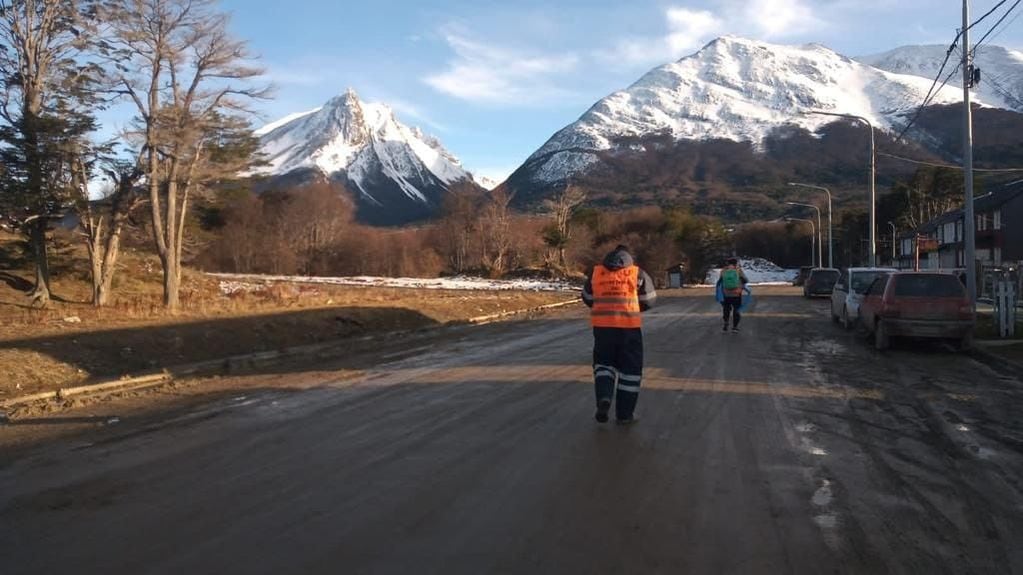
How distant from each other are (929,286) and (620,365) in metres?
9.67

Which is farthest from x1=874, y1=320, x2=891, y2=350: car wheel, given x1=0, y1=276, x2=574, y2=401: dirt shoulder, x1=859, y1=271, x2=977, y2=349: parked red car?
x1=0, y1=276, x2=574, y2=401: dirt shoulder

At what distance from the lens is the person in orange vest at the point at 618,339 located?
A: 807 cm

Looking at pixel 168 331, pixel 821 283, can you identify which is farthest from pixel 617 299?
pixel 821 283

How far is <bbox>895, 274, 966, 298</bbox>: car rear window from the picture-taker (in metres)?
14.8

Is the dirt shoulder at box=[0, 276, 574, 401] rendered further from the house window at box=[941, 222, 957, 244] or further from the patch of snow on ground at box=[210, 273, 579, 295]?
the house window at box=[941, 222, 957, 244]

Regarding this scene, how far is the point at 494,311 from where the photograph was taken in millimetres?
28281

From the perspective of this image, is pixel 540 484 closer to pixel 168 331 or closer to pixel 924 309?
pixel 924 309

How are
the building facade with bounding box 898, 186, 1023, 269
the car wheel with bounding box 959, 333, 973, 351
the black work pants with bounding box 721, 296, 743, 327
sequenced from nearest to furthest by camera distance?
the car wheel with bounding box 959, 333, 973, 351 < the black work pants with bounding box 721, 296, 743, 327 < the building facade with bounding box 898, 186, 1023, 269

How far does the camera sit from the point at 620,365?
26.6 feet

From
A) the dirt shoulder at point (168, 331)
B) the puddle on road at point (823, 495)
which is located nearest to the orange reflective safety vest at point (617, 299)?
the puddle on road at point (823, 495)

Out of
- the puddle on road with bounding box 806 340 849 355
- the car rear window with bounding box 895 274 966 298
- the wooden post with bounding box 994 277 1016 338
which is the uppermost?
the car rear window with bounding box 895 274 966 298

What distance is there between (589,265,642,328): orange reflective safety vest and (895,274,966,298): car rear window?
898cm

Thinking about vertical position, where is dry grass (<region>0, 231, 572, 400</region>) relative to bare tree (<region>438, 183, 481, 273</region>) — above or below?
below

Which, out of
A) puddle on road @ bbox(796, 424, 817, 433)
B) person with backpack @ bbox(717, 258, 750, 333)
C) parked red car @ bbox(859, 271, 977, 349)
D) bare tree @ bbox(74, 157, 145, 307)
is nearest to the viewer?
puddle on road @ bbox(796, 424, 817, 433)
